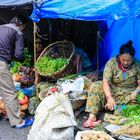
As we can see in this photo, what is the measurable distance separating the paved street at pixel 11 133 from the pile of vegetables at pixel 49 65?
1331 millimetres

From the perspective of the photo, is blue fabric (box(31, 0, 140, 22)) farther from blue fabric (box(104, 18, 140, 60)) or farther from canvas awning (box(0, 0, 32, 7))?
blue fabric (box(104, 18, 140, 60))

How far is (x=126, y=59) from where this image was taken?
635 cm

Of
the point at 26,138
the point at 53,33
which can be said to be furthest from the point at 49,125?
the point at 53,33

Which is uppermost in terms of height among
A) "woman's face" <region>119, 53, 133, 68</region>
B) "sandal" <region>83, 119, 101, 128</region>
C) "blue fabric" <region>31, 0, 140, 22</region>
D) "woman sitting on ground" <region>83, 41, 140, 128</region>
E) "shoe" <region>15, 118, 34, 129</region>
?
"blue fabric" <region>31, 0, 140, 22</region>

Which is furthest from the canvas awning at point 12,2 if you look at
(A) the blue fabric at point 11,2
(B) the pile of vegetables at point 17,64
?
(B) the pile of vegetables at point 17,64

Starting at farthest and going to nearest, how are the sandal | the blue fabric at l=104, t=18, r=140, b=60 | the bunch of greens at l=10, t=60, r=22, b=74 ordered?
the bunch of greens at l=10, t=60, r=22, b=74 → the blue fabric at l=104, t=18, r=140, b=60 → the sandal

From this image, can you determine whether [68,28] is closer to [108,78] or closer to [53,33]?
[53,33]

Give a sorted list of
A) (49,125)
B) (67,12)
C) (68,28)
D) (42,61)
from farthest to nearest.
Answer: (68,28)
(42,61)
(67,12)
(49,125)

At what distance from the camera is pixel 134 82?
21.6 ft

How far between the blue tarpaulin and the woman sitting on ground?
740 millimetres

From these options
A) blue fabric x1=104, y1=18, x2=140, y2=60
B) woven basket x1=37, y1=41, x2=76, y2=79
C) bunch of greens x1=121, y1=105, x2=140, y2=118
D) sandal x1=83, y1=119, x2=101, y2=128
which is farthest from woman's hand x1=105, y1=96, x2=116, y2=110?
blue fabric x1=104, y1=18, x2=140, y2=60

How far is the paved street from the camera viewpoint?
6508 mm

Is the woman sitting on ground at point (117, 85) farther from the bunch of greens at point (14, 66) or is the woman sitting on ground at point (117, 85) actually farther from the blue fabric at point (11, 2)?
the bunch of greens at point (14, 66)

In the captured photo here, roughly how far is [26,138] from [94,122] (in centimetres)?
121
